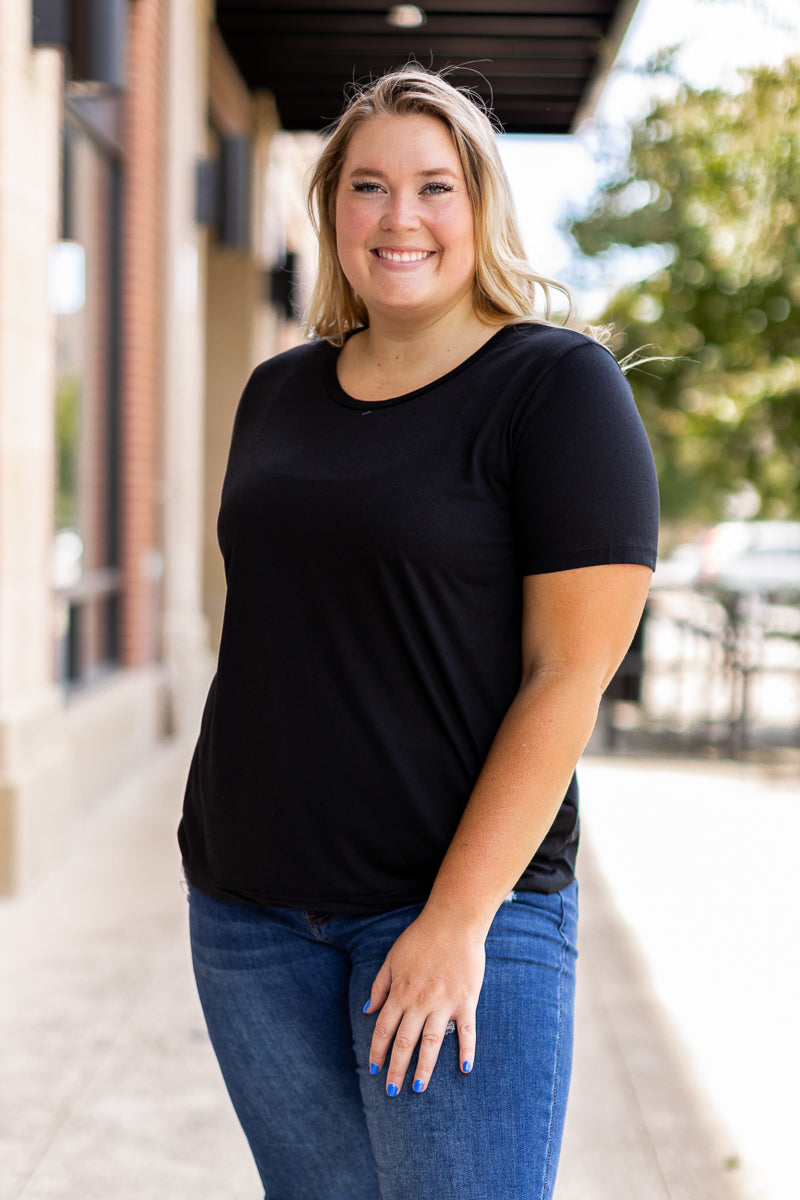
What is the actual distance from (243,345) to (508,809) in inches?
470

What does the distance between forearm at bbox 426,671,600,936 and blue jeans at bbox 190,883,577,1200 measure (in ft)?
0.24

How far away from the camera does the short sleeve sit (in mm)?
1450

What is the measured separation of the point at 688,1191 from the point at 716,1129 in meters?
0.36

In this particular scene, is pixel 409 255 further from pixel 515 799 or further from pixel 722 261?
pixel 722 261

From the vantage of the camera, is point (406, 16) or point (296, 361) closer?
point (296, 361)

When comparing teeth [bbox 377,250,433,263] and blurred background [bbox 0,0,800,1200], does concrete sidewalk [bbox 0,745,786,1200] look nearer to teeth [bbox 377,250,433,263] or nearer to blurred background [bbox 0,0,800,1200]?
blurred background [bbox 0,0,800,1200]

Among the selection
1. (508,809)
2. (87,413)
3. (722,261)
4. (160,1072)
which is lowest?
(160,1072)

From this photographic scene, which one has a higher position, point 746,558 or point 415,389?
point 415,389

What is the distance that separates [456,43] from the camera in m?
10.9

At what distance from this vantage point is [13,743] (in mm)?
5285

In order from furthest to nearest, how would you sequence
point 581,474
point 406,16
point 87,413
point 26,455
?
point 406,16, point 87,413, point 26,455, point 581,474

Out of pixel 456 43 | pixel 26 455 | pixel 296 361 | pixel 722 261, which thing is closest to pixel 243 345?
pixel 456 43

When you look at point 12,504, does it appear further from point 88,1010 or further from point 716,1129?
point 716,1129

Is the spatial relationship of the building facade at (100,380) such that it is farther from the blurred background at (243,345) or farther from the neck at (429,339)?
the neck at (429,339)
